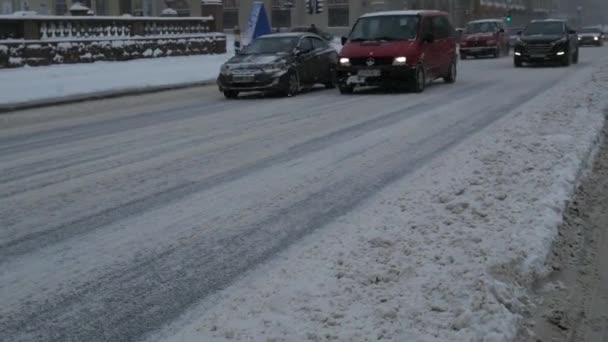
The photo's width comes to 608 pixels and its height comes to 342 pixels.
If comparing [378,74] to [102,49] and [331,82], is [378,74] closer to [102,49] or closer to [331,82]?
[331,82]

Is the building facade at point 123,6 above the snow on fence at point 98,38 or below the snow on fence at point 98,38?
above

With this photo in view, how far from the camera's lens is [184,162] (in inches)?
353

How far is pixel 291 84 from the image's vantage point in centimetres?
1797

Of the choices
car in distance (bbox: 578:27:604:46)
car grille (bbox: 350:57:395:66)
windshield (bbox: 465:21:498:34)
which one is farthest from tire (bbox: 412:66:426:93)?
car in distance (bbox: 578:27:604:46)

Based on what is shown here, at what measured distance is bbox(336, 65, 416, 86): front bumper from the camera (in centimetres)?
1697

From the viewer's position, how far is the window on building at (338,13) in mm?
65438

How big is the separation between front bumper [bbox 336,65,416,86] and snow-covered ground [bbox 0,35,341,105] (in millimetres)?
6604

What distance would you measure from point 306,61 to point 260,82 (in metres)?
1.76

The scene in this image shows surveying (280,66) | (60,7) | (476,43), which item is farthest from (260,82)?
(60,7)

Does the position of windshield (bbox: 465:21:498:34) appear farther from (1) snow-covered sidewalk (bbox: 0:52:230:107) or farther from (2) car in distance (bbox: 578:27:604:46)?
(2) car in distance (bbox: 578:27:604:46)

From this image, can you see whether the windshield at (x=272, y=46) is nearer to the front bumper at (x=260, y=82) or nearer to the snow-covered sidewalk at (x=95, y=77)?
the front bumper at (x=260, y=82)

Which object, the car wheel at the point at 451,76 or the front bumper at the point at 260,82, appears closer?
the front bumper at the point at 260,82

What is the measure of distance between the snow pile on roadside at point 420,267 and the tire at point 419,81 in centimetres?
925

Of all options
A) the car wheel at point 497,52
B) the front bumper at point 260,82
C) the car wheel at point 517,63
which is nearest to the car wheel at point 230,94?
the front bumper at point 260,82
